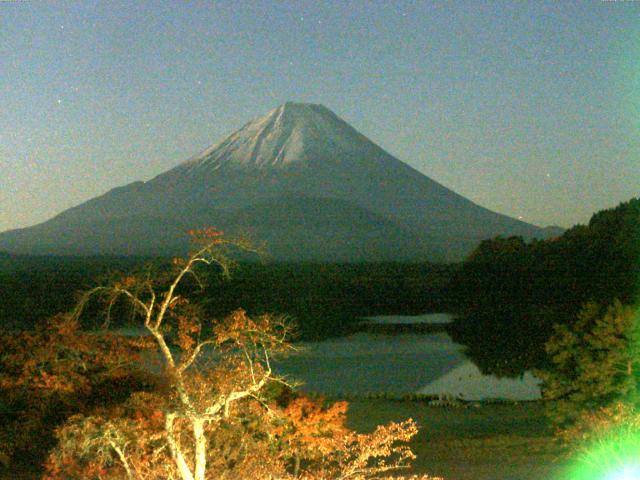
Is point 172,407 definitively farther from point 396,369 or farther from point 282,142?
point 282,142

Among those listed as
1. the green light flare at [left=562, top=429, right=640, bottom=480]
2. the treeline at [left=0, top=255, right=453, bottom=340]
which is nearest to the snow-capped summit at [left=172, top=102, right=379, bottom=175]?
the treeline at [left=0, top=255, right=453, bottom=340]

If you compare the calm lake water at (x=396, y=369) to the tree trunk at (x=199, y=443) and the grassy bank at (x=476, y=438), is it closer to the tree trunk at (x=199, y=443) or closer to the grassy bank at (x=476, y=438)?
the grassy bank at (x=476, y=438)

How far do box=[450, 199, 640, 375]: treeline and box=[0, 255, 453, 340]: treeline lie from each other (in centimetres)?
345

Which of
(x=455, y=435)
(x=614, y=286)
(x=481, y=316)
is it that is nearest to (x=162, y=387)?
(x=455, y=435)

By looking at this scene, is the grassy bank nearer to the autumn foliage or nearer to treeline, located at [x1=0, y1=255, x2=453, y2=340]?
the autumn foliage

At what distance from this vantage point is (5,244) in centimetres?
14838

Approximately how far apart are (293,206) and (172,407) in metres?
140

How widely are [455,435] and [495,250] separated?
30.5m

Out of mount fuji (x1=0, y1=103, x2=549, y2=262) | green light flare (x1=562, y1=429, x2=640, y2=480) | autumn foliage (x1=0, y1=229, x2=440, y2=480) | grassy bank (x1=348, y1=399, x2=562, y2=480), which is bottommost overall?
grassy bank (x1=348, y1=399, x2=562, y2=480)

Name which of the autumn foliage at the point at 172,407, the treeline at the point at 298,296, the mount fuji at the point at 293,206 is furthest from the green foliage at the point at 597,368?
the mount fuji at the point at 293,206

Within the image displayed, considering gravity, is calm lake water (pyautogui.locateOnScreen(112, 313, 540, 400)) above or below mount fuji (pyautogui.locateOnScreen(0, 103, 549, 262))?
below

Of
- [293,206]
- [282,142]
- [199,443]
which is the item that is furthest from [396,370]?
[282,142]

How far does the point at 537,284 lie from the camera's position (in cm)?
3669

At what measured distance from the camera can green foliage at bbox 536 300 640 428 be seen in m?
10.3
